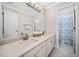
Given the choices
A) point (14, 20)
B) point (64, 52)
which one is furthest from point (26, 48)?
point (64, 52)

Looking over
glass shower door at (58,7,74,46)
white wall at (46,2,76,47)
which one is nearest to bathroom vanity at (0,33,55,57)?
white wall at (46,2,76,47)

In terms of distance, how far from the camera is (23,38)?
5.77 ft

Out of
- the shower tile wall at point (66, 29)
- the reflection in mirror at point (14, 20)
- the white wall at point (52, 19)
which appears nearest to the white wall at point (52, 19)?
the white wall at point (52, 19)

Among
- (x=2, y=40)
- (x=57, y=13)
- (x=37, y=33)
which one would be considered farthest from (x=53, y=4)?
(x=2, y=40)

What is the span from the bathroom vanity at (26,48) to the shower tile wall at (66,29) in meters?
0.21

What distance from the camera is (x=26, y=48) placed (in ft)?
3.93

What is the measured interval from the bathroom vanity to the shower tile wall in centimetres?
21

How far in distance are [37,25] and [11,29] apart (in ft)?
2.28

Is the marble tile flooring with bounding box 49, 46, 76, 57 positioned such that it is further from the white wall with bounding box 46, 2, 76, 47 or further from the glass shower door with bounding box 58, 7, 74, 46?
the white wall with bounding box 46, 2, 76, 47

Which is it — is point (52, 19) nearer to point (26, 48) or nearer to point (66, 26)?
point (66, 26)

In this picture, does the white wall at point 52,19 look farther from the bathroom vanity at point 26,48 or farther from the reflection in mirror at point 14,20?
the reflection in mirror at point 14,20

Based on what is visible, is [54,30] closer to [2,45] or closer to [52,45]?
[52,45]

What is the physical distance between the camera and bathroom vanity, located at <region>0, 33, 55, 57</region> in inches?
43.3

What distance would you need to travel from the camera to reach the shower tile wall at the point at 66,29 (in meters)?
1.63
